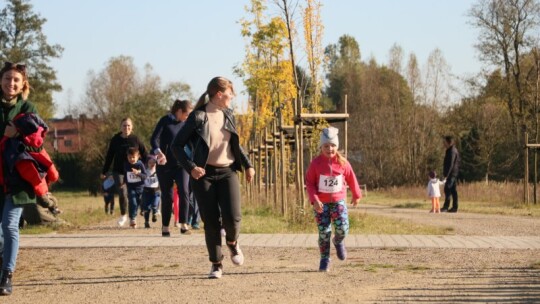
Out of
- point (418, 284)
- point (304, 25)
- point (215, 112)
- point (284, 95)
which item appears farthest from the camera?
point (284, 95)

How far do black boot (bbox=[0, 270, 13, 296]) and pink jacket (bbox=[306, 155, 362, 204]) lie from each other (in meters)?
3.11

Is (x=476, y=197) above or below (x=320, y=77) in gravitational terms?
below

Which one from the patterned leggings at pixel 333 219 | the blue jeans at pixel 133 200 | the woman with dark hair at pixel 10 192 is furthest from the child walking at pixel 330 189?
the blue jeans at pixel 133 200

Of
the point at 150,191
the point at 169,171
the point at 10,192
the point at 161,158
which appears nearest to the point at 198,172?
the point at 10,192

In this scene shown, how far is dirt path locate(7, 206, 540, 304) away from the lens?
6.93m

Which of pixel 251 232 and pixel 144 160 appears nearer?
pixel 251 232

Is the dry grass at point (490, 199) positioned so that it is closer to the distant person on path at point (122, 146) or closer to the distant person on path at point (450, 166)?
the distant person on path at point (450, 166)

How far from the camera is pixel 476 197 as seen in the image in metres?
32.1

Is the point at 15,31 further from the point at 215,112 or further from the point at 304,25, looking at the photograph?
the point at 215,112

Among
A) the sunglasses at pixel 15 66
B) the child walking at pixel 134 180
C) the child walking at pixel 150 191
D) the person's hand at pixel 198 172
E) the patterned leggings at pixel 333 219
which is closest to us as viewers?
the sunglasses at pixel 15 66

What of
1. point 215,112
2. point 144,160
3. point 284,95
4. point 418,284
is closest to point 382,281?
point 418,284

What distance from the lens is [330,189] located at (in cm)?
905

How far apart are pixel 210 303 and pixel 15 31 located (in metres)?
62.3

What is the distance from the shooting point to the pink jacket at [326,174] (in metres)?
9.05
